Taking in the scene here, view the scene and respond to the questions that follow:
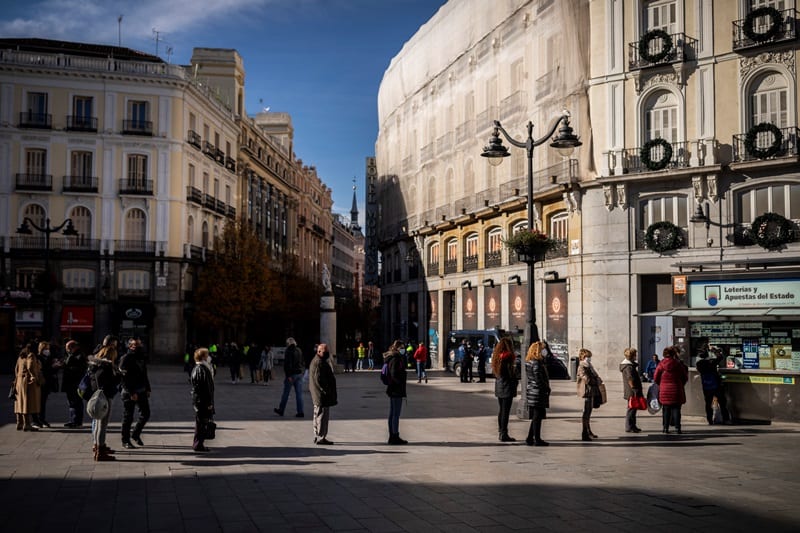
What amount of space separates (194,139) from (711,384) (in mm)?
41670

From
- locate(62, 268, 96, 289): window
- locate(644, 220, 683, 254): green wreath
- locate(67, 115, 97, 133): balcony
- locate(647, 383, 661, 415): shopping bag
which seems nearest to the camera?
locate(647, 383, 661, 415): shopping bag

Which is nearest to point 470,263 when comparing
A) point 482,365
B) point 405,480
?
point 482,365

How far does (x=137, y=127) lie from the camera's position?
4900cm

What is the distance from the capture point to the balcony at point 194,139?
51031mm

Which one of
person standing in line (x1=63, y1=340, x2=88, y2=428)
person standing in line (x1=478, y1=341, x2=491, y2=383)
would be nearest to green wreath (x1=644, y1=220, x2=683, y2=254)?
person standing in line (x1=478, y1=341, x2=491, y2=383)

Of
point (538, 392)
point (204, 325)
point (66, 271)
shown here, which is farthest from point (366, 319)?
point (538, 392)

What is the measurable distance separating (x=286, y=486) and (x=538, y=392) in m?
4.97

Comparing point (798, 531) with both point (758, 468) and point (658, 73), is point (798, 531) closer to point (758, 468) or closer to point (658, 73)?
point (758, 468)

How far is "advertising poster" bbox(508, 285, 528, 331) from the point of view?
38.4 meters

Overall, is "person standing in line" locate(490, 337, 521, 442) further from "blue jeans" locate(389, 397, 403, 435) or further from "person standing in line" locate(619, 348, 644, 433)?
"person standing in line" locate(619, 348, 644, 433)

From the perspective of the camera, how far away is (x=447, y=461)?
38.8 ft

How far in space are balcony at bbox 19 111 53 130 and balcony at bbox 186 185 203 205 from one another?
8710 millimetres

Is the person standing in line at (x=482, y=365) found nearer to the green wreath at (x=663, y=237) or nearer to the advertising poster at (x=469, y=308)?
the green wreath at (x=663, y=237)

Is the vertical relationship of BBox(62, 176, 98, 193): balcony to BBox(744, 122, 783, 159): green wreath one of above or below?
above
